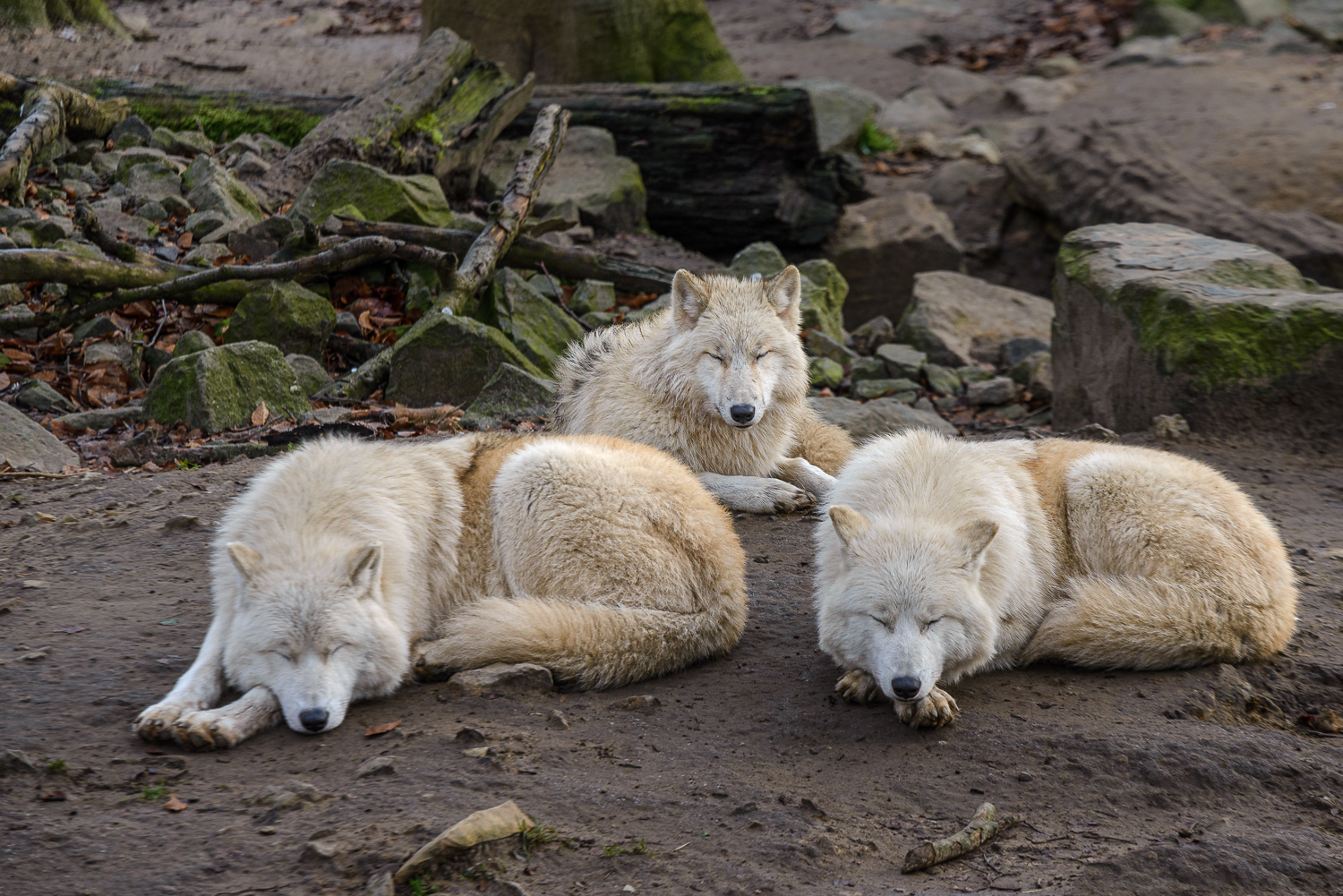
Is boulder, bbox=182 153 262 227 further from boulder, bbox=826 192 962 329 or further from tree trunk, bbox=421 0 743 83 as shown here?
boulder, bbox=826 192 962 329

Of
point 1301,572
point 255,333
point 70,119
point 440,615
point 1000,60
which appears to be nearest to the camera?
point 440,615

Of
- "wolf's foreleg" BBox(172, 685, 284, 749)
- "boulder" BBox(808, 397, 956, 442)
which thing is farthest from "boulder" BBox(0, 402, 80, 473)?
"boulder" BBox(808, 397, 956, 442)

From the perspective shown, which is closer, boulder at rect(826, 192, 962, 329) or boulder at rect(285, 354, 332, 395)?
boulder at rect(285, 354, 332, 395)

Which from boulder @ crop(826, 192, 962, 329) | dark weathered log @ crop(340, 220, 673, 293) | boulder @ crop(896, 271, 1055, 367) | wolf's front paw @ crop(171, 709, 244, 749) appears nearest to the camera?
wolf's front paw @ crop(171, 709, 244, 749)

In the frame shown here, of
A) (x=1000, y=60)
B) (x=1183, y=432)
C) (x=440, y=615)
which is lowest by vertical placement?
(x=1183, y=432)

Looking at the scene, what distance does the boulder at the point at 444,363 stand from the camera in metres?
8.16

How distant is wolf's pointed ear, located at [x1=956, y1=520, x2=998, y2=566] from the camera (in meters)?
4.09

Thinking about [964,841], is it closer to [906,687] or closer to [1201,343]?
[906,687]

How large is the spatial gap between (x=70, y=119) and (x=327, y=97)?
2664mm

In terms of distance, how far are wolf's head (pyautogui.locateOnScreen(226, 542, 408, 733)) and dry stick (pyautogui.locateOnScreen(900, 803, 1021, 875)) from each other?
80.2 inches

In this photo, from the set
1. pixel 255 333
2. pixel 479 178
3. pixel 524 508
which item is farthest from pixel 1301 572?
pixel 479 178

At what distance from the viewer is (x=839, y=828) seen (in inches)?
136

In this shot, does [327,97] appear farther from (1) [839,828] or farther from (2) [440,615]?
(1) [839,828]

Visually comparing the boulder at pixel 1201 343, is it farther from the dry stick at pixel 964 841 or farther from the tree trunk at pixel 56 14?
the tree trunk at pixel 56 14
